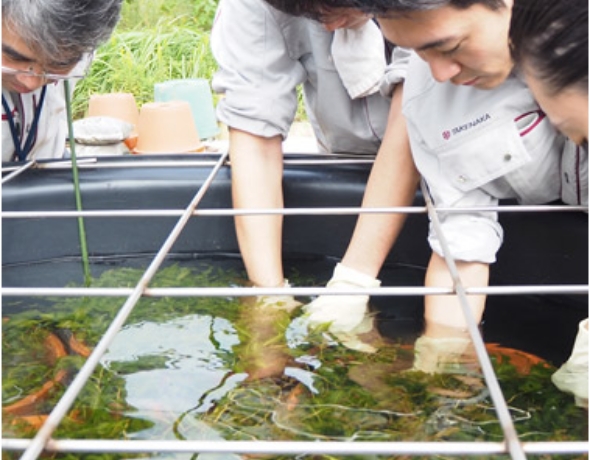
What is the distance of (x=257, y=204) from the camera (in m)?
1.42

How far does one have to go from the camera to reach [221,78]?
4.95 ft

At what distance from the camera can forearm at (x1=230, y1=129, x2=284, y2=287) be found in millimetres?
1419

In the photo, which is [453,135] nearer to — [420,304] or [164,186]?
[420,304]

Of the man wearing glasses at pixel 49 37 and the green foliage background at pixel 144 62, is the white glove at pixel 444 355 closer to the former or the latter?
the man wearing glasses at pixel 49 37

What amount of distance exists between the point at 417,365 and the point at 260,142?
1.72 feet

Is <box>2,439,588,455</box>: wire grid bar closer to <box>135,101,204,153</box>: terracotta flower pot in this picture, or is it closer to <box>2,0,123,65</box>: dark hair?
<box>2,0,123,65</box>: dark hair

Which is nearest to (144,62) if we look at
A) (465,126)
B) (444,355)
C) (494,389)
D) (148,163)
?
(148,163)

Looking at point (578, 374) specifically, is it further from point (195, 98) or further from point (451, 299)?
point (195, 98)

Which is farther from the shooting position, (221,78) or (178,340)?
(221,78)

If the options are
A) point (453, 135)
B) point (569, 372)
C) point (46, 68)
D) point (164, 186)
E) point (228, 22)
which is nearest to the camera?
point (569, 372)

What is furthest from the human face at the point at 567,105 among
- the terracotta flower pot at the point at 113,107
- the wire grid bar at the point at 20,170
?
the terracotta flower pot at the point at 113,107

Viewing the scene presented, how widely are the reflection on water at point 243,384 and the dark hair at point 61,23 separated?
0.41 metres

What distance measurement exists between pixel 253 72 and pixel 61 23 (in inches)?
14.2

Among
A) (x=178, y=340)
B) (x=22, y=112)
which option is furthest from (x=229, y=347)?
(x=22, y=112)
